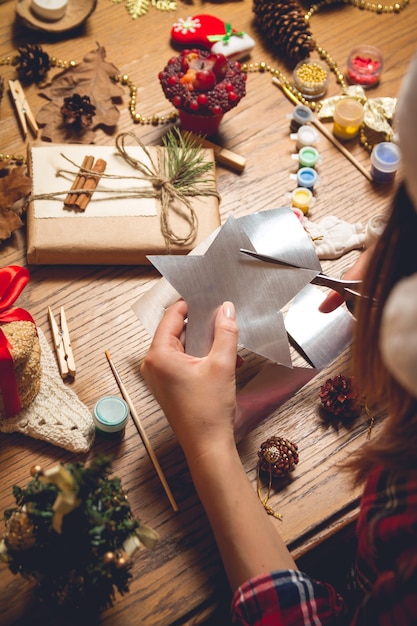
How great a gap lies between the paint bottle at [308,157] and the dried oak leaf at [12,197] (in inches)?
18.7

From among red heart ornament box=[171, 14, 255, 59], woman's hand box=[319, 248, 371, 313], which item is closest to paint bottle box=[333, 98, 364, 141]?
red heart ornament box=[171, 14, 255, 59]

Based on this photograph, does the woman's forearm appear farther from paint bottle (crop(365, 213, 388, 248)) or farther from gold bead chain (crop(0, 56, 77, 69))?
gold bead chain (crop(0, 56, 77, 69))

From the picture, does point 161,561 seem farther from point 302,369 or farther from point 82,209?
point 82,209

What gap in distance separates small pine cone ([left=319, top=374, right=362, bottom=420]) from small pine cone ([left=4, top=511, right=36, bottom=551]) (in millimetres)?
445

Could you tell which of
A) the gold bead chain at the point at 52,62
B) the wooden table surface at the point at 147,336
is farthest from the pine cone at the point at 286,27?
the gold bead chain at the point at 52,62

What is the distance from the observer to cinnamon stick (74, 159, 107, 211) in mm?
1062

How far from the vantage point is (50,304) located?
1018 mm

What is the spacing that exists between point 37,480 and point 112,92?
780 millimetres

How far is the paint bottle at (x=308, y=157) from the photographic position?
1.16m

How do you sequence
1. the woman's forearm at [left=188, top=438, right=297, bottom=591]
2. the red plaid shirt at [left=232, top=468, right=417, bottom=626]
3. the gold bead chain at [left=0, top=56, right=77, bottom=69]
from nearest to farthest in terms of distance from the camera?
the red plaid shirt at [left=232, top=468, right=417, bottom=626]
the woman's forearm at [left=188, top=438, right=297, bottom=591]
the gold bead chain at [left=0, top=56, right=77, bottom=69]

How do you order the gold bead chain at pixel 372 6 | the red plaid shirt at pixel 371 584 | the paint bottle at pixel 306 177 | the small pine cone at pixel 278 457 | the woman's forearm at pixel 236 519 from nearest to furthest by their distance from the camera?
the red plaid shirt at pixel 371 584
the woman's forearm at pixel 236 519
the small pine cone at pixel 278 457
the paint bottle at pixel 306 177
the gold bead chain at pixel 372 6

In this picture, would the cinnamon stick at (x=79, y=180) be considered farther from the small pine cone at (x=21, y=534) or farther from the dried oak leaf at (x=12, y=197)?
the small pine cone at (x=21, y=534)

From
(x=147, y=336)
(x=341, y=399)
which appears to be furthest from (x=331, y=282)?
(x=147, y=336)

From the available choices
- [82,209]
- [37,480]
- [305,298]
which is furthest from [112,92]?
[37,480]
